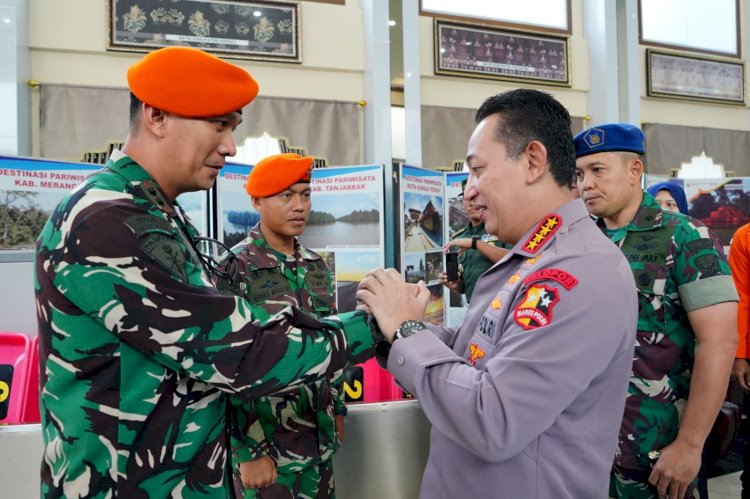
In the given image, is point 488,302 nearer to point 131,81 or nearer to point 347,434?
point 131,81

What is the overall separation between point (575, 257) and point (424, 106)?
5.16 m

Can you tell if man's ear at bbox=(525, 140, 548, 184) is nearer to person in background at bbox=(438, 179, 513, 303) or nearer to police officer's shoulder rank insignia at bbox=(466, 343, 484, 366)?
police officer's shoulder rank insignia at bbox=(466, 343, 484, 366)

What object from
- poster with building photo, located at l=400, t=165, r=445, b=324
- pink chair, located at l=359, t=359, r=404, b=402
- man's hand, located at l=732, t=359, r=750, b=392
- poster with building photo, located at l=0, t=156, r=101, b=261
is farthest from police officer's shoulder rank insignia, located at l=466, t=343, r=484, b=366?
poster with building photo, located at l=400, t=165, r=445, b=324

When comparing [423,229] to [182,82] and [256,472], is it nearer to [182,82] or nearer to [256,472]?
[256,472]

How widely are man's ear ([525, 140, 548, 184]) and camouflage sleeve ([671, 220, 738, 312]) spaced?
753 millimetres

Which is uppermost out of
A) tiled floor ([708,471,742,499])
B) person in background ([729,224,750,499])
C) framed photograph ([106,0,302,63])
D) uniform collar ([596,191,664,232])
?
framed photograph ([106,0,302,63])

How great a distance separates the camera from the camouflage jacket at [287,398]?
5.82ft

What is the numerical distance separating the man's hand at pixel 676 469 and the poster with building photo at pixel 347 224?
118 inches

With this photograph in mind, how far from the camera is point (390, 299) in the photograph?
1.13m

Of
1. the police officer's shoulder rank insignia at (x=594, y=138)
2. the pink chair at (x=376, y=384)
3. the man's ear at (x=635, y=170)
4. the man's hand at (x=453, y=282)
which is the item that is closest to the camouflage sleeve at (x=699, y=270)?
the man's ear at (x=635, y=170)

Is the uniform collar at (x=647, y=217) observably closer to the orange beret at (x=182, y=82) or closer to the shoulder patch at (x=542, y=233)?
the shoulder patch at (x=542, y=233)

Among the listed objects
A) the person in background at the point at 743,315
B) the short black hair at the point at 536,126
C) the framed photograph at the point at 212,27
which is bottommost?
the person in background at the point at 743,315

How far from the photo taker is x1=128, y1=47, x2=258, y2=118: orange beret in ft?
3.30

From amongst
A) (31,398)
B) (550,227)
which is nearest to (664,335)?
(550,227)
